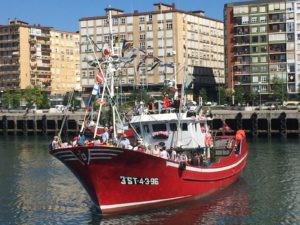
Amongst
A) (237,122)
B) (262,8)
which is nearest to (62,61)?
(262,8)

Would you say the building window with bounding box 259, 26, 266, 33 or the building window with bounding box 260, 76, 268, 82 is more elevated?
the building window with bounding box 259, 26, 266, 33

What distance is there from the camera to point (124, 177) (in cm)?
3316

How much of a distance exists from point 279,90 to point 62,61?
8377 cm

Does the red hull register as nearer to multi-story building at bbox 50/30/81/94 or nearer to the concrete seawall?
the concrete seawall

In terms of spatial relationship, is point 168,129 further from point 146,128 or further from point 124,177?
point 124,177

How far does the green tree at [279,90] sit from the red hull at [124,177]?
103191mm

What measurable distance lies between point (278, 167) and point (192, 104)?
635 inches

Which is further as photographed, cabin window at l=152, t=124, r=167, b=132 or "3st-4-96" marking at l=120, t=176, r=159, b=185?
cabin window at l=152, t=124, r=167, b=132

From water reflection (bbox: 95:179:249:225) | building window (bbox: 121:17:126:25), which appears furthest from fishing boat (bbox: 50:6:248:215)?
building window (bbox: 121:17:126:25)

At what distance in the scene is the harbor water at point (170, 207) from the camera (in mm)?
33094

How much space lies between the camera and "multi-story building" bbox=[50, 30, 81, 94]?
7579 inches

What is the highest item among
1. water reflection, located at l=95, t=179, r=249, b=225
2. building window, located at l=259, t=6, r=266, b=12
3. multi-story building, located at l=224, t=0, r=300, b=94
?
building window, located at l=259, t=6, r=266, b=12

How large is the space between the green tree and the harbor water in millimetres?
76504

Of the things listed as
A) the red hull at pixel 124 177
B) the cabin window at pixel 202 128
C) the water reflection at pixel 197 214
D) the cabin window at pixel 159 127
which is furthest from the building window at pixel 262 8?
the red hull at pixel 124 177
